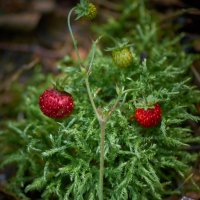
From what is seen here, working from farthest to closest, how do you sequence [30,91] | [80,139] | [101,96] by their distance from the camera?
[30,91], [101,96], [80,139]

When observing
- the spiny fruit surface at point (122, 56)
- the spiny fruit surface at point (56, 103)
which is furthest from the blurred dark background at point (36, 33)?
the spiny fruit surface at point (56, 103)

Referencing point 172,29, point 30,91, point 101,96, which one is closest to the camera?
point 101,96

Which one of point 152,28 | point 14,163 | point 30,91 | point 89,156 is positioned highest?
point 152,28

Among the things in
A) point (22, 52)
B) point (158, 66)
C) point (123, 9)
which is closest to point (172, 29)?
point (123, 9)

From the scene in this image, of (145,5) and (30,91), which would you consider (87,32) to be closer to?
(145,5)

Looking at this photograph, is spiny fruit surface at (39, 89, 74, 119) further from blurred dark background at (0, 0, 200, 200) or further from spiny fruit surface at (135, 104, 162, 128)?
blurred dark background at (0, 0, 200, 200)

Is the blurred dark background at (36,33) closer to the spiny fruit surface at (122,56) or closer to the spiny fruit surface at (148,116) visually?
the spiny fruit surface at (122,56)
